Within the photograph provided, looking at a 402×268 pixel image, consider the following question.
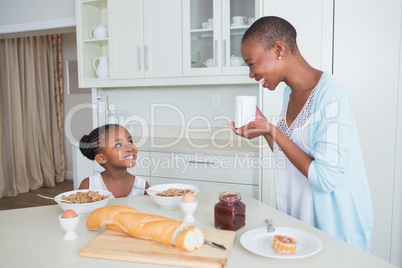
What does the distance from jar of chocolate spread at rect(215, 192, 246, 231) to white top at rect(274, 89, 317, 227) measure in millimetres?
300

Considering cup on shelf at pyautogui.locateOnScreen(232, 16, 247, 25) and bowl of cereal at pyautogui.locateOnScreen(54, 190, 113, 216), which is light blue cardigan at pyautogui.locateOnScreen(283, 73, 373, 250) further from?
cup on shelf at pyautogui.locateOnScreen(232, 16, 247, 25)

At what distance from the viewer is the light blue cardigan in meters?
1.15

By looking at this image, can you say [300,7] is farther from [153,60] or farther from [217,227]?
[217,227]

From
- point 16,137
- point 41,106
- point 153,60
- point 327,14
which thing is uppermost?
point 327,14

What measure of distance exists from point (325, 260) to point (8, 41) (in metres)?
4.97

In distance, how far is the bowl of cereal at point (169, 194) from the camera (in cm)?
134

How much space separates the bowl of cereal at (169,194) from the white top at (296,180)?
13.5 inches

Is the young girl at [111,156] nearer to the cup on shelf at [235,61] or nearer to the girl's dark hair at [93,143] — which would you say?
the girl's dark hair at [93,143]

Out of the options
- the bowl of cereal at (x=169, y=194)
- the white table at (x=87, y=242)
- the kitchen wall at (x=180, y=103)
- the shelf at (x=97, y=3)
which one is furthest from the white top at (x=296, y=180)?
the shelf at (x=97, y=3)

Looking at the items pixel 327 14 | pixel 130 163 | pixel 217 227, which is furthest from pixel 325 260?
pixel 327 14

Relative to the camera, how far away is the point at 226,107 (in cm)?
317

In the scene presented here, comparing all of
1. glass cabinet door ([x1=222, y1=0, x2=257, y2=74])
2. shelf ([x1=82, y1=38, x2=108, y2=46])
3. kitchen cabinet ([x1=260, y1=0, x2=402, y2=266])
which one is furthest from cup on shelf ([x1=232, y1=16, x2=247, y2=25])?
shelf ([x1=82, y1=38, x2=108, y2=46])

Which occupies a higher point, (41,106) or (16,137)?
(41,106)

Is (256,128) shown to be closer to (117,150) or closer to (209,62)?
(117,150)
